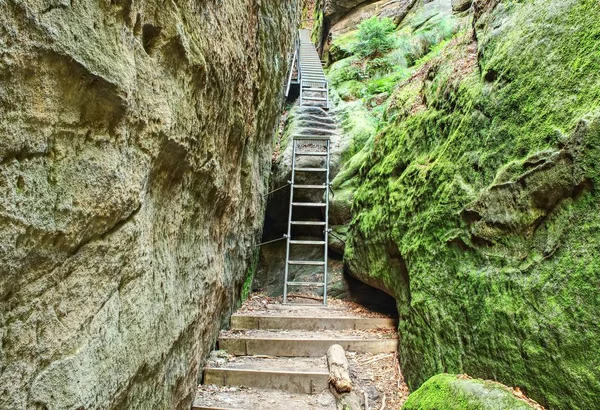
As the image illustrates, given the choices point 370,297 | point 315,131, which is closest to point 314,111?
point 315,131

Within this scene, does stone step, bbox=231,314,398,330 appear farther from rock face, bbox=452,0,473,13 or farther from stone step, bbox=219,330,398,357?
rock face, bbox=452,0,473,13

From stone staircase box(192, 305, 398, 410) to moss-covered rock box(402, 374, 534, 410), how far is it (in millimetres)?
1014

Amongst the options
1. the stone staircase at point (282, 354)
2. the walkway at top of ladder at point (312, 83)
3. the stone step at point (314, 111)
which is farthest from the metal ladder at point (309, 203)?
the walkway at top of ladder at point (312, 83)

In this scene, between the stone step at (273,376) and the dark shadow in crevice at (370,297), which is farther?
the dark shadow in crevice at (370,297)

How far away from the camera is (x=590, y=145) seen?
6.23 feet

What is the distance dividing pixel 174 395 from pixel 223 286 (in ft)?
4.96

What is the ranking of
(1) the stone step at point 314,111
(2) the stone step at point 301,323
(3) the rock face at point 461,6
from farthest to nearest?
1. (3) the rock face at point 461,6
2. (1) the stone step at point 314,111
3. (2) the stone step at point 301,323

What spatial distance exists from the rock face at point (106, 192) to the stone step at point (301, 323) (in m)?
1.48

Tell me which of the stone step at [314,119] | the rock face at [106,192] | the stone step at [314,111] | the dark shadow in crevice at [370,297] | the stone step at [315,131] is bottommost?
the dark shadow in crevice at [370,297]

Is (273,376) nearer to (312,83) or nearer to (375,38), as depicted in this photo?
(312,83)

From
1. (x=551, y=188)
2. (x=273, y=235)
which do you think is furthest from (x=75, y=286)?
(x=273, y=235)

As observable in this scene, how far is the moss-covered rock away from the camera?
2.00 meters

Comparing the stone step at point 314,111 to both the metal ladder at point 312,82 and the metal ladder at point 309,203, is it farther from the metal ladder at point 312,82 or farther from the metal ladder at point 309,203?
the metal ladder at point 309,203

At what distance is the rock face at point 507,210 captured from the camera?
1905 millimetres
